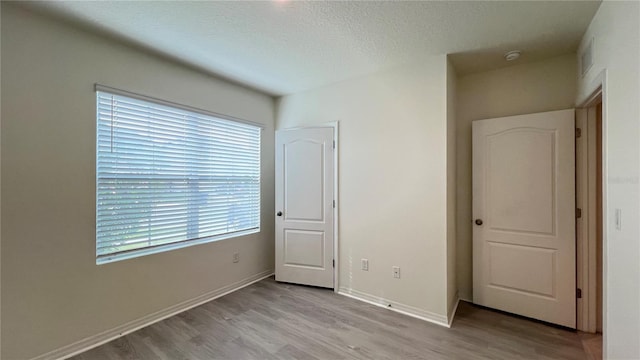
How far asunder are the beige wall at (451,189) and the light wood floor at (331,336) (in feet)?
0.78

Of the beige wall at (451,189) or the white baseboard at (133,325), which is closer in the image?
the white baseboard at (133,325)

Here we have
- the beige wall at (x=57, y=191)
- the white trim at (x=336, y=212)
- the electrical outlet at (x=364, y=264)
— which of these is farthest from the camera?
the white trim at (x=336, y=212)

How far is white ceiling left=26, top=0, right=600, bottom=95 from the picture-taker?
184cm

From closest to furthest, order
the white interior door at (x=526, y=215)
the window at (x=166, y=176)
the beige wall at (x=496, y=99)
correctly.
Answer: the window at (x=166, y=176) < the white interior door at (x=526, y=215) < the beige wall at (x=496, y=99)

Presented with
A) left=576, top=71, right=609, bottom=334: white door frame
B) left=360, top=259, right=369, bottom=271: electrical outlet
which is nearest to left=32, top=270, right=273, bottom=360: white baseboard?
left=360, top=259, right=369, bottom=271: electrical outlet

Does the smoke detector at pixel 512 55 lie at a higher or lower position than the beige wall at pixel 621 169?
higher

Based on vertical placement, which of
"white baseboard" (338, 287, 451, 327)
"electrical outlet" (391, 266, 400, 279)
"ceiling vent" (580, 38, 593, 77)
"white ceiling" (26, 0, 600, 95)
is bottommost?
"white baseboard" (338, 287, 451, 327)

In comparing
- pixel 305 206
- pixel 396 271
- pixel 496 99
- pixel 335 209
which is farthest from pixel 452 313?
pixel 496 99

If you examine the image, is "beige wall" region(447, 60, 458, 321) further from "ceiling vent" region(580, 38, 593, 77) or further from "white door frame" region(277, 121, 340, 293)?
"white door frame" region(277, 121, 340, 293)

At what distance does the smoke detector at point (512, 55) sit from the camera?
97.0 inches

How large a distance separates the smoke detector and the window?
289 centimetres

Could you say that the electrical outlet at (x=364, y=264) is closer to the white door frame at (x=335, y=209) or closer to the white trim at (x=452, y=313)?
the white door frame at (x=335, y=209)

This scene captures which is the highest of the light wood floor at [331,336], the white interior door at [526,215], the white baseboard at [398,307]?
the white interior door at [526,215]

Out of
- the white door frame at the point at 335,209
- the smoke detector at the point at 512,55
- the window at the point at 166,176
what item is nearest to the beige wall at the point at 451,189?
the smoke detector at the point at 512,55
